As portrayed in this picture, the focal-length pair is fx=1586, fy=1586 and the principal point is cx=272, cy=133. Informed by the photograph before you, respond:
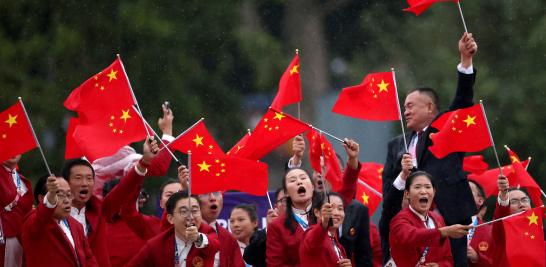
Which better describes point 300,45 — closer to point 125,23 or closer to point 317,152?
point 125,23

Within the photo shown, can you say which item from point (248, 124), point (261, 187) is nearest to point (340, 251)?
point (261, 187)

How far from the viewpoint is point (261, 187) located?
10141 mm

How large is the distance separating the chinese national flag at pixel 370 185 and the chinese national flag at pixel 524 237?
162 cm

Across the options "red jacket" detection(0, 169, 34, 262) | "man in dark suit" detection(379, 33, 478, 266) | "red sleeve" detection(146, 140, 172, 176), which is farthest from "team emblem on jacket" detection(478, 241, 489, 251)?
"red jacket" detection(0, 169, 34, 262)

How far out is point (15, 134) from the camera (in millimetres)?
9820

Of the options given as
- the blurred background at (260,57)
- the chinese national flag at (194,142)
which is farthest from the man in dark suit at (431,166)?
the blurred background at (260,57)

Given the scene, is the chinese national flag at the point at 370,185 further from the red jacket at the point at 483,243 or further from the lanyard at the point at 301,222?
the lanyard at the point at 301,222

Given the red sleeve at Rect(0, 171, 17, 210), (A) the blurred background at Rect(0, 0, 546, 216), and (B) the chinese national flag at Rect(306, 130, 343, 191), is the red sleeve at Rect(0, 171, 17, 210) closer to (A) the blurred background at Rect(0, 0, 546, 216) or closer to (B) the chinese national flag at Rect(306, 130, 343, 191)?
(B) the chinese national flag at Rect(306, 130, 343, 191)

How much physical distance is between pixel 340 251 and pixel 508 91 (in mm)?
5349

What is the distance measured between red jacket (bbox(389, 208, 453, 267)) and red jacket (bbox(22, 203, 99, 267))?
1.89 meters

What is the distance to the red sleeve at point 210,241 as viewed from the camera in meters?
9.86

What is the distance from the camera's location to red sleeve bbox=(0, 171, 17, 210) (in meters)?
9.96

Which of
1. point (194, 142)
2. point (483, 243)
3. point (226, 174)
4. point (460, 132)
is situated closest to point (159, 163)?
point (194, 142)

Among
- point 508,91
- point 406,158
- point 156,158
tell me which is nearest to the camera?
point 406,158
